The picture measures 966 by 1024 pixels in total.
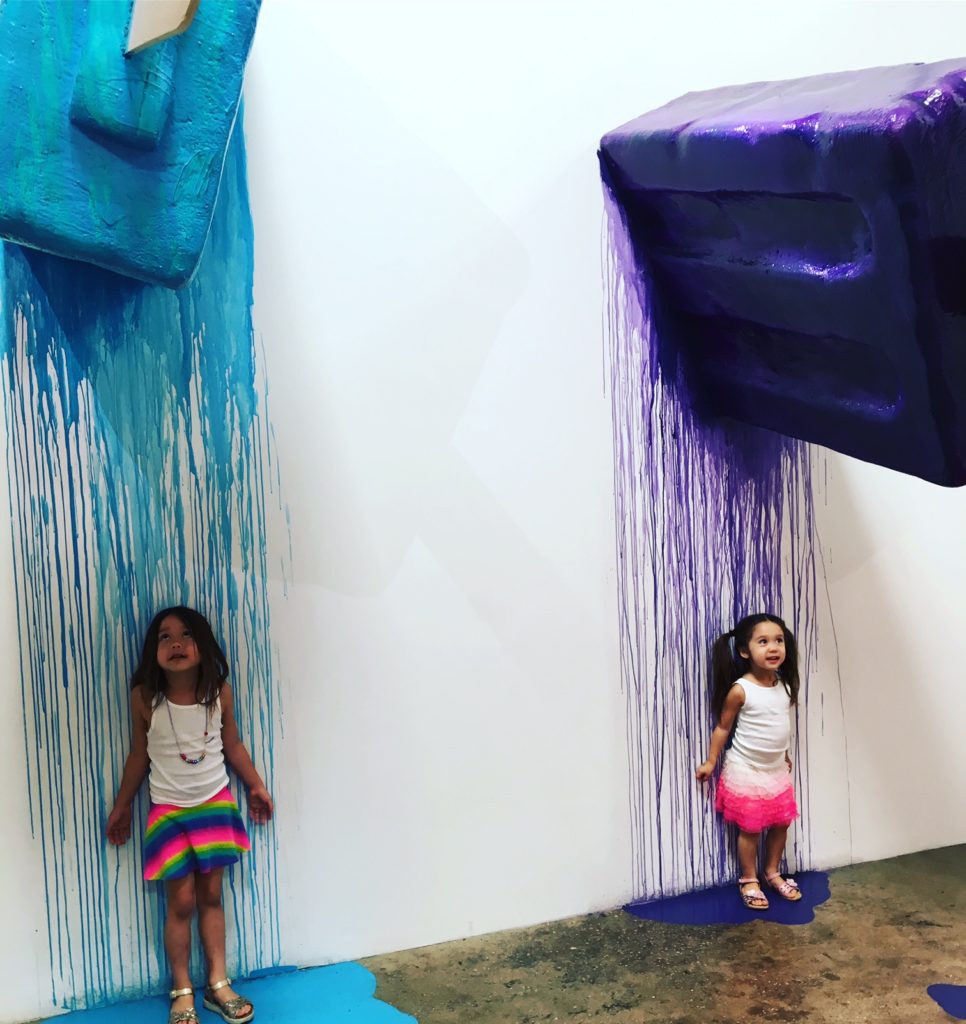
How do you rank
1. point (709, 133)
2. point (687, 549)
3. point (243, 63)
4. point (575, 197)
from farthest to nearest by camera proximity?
point (687, 549)
point (575, 197)
point (709, 133)
point (243, 63)

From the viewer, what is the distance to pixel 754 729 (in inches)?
102

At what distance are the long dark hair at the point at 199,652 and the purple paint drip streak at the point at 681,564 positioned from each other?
2.83ft

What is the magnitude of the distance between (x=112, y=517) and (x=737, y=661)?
1.35 metres

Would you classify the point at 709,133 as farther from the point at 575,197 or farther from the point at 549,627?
the point at 549,627

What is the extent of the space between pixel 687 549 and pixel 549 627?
354 millimetres

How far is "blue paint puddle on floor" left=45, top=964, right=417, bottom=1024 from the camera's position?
2.23 metres

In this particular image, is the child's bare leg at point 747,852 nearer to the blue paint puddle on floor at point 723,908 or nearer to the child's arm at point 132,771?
the blue paint puddle on floor at point 723,908

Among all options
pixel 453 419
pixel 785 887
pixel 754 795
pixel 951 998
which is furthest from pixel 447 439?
pixel 951 998

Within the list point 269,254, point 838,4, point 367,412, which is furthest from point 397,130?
point 838,4

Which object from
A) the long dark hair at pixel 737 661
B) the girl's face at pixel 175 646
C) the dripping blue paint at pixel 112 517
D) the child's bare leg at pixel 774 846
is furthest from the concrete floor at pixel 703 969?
the girl's face at pixel 175 646

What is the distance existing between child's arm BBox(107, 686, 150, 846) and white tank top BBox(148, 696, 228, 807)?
0.02 meters

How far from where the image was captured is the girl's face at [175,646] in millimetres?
2188

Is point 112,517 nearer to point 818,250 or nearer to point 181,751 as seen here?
point 181,751

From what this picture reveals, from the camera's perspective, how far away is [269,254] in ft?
7.35
